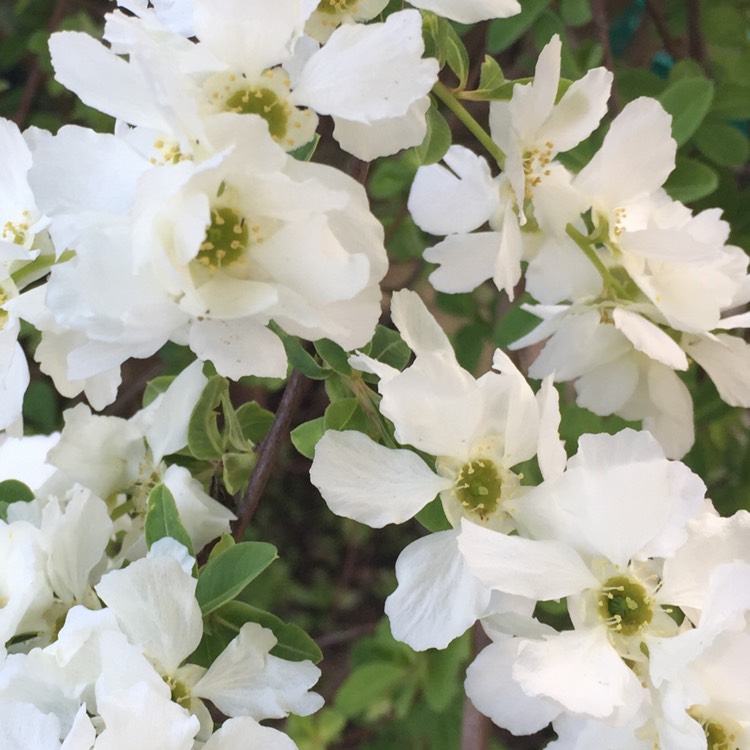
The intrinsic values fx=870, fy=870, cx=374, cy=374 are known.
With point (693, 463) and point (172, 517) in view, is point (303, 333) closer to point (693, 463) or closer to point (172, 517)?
point (172, 517)

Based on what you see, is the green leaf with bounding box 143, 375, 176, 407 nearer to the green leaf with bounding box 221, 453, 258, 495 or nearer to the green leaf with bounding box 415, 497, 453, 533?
the green leaf with bounding box 221, 453, 258, 495

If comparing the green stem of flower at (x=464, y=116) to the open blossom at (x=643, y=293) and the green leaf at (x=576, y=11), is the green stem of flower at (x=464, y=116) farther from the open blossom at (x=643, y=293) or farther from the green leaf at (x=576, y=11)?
the green leaf at (x=576, y=11)

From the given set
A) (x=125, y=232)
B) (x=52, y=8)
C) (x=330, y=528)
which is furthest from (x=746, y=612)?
(x=330, y=528)

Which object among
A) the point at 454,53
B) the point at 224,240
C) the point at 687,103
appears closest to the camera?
the point at 224,240

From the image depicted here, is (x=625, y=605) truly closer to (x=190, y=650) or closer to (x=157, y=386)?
(x=190, y=650)

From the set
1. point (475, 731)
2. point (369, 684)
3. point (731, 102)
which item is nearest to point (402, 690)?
point (369, 684)

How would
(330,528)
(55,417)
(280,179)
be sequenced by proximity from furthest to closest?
(330,528) < (55,417) < (280,179)
